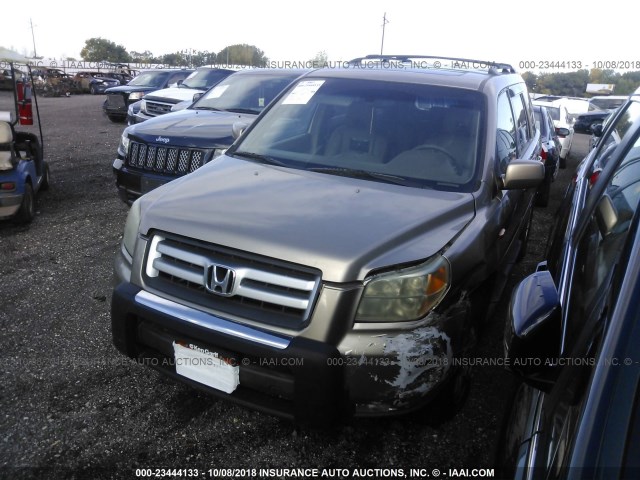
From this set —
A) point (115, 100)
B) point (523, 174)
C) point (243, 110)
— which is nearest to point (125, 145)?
point (243, 110)

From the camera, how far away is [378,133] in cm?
330

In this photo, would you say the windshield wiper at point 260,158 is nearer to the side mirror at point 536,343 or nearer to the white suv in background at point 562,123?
the side mirror at point 536,343

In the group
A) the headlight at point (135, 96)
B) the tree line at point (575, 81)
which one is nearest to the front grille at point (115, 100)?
the headlight at point (135, 96)

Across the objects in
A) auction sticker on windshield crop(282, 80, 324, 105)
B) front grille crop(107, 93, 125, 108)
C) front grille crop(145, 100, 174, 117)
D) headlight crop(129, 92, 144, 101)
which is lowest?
front grille crop(107, 93, 125, 108)

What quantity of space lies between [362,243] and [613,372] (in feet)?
3.87

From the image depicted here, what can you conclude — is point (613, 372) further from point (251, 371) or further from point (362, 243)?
point (251, 371)

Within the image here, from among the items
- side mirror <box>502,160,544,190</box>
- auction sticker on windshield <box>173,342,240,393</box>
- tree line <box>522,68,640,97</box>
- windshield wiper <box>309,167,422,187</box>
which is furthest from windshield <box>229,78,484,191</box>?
tree line <box>522,68,640,97</box>

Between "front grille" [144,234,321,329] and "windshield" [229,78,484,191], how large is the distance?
1009mm

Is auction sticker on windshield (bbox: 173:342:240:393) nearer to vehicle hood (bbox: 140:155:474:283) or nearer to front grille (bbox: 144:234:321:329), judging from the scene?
front grille (bbox: 144:234:321:329)

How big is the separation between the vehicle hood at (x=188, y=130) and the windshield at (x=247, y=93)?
27.0 inches

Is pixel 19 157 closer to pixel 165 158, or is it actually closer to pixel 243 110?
pixel 165 158

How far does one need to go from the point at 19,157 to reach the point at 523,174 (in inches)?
208

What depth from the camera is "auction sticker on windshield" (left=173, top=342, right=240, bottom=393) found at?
227 cm

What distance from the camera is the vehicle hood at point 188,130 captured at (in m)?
5.41
